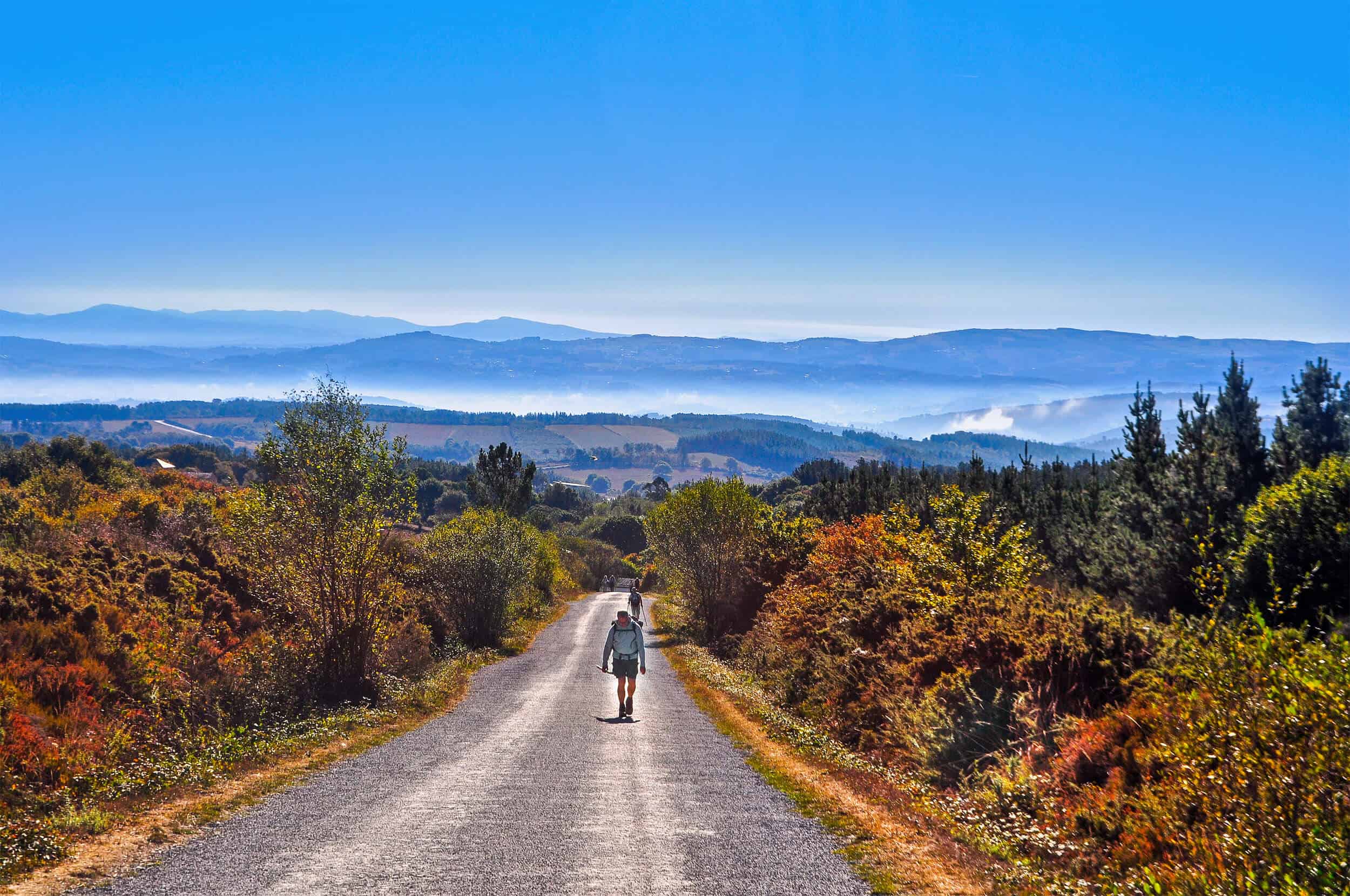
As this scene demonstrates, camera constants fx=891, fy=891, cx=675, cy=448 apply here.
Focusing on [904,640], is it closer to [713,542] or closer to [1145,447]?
[1145,447]

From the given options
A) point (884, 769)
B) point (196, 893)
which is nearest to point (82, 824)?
point (196, 893)

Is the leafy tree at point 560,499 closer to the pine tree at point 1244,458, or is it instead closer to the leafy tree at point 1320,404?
the leafy tree at point 1320,404

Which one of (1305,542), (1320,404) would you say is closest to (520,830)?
(1305,542)

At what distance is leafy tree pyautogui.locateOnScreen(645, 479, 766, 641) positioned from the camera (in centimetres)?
4741

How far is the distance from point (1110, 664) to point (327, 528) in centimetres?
1777

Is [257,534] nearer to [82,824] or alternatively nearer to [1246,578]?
[82,824]

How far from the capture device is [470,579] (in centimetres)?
4219

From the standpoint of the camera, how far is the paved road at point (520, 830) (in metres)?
8.92

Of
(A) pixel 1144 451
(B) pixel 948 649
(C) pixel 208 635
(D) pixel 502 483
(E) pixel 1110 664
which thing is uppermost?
(A) pixel 1144 451

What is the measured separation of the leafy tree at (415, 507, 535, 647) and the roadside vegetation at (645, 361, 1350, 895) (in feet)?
32.3

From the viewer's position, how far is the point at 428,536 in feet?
149

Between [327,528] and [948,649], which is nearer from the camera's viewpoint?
[948,649]

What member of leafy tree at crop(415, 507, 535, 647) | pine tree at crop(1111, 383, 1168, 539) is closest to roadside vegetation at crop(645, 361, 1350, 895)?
pine tree at crop(1111, 383, 1168, 539)

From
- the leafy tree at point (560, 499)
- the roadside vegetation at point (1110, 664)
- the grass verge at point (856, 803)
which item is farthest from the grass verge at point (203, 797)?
the leafy tree at point (560, 499)
